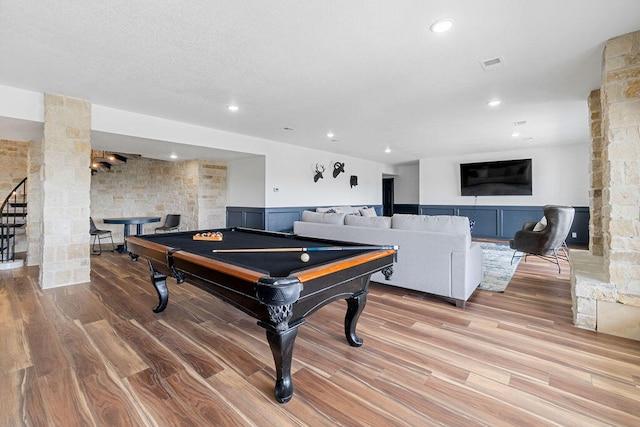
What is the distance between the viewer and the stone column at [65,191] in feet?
11.3

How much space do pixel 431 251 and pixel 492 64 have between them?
1871mm

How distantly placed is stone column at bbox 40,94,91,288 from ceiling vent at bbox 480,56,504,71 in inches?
181

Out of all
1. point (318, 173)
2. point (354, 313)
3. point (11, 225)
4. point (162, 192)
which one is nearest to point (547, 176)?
point (318, 173)

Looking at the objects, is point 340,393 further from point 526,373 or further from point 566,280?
point 566,280

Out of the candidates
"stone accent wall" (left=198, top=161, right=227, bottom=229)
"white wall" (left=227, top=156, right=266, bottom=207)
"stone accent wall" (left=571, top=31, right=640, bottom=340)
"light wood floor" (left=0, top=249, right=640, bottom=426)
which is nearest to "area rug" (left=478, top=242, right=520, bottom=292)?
"light wood floor" (left=0, top=249, right=640, bottom=426)

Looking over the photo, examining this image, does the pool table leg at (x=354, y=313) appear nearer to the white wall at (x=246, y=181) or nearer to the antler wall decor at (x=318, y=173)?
the white wall at (x=246, y=181)

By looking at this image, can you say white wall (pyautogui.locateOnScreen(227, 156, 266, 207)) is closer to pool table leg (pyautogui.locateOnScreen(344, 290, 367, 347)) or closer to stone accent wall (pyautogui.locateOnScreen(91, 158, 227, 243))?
stone accent wall (pyautogui.locateOnScreen(91, 158, 227, 243))

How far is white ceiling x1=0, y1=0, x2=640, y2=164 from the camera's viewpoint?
194 cm

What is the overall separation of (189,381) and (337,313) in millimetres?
1386

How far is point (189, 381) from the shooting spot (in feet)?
5.64

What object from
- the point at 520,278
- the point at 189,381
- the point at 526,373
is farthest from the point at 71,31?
the point at 520,278

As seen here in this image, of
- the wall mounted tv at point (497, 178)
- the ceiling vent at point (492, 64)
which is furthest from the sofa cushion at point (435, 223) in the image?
the wall mounted tv at point (497, 178)

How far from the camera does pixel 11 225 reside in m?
4.61

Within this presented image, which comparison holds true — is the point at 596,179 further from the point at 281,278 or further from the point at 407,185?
the point at 407,185
